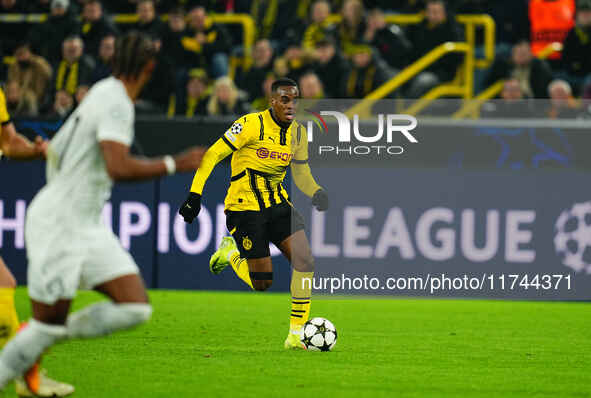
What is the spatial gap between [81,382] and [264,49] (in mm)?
8637

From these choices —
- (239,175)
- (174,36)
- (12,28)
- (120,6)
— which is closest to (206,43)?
(174,36)

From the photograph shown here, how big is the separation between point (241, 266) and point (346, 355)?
168 cm

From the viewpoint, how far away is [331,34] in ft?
51.1

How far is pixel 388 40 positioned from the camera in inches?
600

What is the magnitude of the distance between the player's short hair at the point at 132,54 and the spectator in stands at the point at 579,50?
33.1ft

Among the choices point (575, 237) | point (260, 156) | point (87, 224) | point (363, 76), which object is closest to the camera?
point (87, 224)

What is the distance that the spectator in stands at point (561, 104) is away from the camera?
12789 mm

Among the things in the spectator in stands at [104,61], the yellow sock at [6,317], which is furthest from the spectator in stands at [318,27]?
the yellow sock at [6,317]

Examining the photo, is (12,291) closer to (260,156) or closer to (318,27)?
(260,156)

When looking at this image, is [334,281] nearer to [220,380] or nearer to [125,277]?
[220,380]

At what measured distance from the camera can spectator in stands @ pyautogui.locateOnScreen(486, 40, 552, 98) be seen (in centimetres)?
1411

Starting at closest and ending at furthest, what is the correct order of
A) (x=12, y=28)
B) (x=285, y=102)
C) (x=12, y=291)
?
(x=12, y=291) < (x=285, y=102) < (x=12, y=28)

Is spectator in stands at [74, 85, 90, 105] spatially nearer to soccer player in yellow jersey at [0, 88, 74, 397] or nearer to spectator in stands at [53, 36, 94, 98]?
spectator in stands at [53, 36, 94, 98]

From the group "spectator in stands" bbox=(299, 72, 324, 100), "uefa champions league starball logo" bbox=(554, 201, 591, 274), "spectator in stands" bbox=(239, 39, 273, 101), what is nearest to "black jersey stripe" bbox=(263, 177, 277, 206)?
"spectator in stands" bbox=(299, 72, 324, 100)
